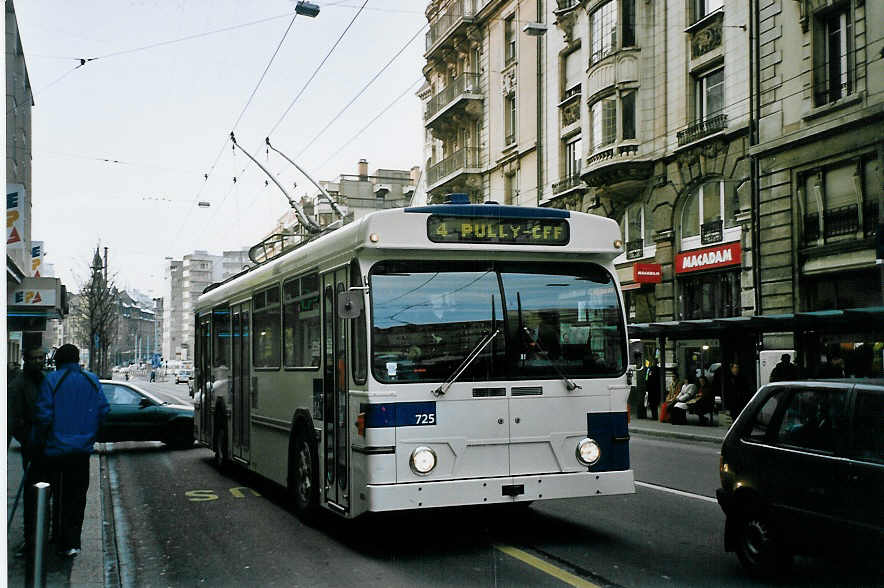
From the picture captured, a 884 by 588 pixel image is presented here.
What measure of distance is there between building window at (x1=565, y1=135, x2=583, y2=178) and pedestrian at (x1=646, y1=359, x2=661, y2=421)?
10016mm

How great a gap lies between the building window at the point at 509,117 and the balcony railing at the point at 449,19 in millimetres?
4895

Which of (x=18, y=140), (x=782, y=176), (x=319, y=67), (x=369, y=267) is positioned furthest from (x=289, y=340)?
(x=782, y=176)

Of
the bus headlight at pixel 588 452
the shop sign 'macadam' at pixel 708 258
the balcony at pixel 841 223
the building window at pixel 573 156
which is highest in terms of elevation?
the building window at pixel 573 156

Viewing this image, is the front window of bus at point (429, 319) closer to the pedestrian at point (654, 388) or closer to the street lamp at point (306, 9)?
the street lamp at point (306, 9)

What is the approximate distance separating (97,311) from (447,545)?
45.0m

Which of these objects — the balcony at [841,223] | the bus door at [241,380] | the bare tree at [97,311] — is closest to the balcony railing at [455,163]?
the bare tree at [97,311]

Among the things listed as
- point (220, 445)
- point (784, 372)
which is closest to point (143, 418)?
point (220, 445)

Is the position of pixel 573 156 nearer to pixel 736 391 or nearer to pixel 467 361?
pixel 736 391

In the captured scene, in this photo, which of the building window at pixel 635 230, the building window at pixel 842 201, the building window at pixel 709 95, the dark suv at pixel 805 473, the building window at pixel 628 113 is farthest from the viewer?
the building window at pixel 635 230

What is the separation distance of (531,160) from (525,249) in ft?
100

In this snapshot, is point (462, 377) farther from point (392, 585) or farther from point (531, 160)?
point (531, 160)

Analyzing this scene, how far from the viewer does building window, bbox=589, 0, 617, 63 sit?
3016 centimetres

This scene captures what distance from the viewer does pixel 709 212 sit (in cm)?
2733

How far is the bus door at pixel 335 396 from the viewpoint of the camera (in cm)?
805
